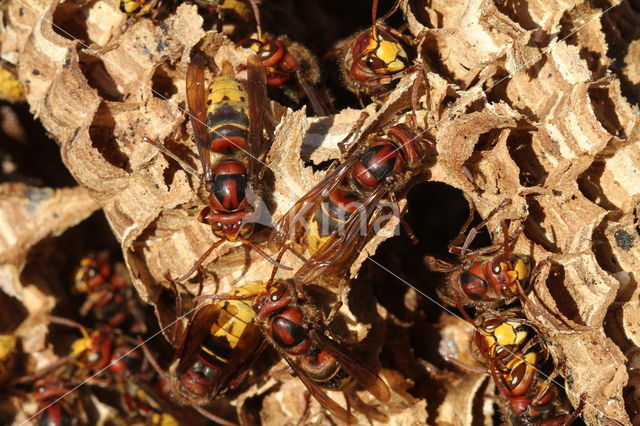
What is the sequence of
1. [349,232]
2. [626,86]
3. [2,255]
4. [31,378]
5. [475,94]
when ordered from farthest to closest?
[31,378], [2,255], [626,86], [349,232], [475,94]

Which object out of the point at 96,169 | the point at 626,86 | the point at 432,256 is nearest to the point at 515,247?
the point at 432,256

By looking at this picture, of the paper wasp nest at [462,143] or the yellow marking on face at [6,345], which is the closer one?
the paper wasp nest at [462,143]

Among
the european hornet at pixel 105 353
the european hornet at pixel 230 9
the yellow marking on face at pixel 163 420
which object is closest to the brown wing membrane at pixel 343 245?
the european hornet at pixel 230 9

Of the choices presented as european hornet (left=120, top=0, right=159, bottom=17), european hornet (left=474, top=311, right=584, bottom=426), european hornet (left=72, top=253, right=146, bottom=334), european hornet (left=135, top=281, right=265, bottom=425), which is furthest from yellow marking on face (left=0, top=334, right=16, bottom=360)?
european hornet (left=474, top=311, right=584, bottom=426)

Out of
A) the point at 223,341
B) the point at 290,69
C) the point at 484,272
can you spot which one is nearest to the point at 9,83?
the point at 290,69

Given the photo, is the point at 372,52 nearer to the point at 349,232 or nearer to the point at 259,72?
the point at 259,72

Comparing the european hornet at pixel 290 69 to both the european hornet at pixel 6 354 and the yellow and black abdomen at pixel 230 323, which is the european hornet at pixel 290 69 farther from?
the european hornet at pixel 6 354
